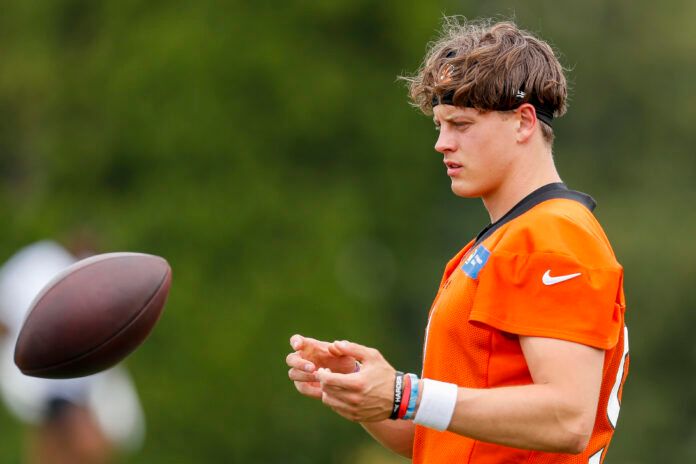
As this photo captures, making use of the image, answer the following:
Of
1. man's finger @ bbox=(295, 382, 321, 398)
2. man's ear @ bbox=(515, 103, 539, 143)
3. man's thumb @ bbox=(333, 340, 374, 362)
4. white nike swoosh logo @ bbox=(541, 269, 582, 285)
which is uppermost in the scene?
man's ear @ bbox=(515, 103, 539, 143)

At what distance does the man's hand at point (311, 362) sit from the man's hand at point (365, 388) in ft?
0.67

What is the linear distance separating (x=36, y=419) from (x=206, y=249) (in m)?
5.82

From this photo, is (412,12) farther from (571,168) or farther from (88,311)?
(88,311)

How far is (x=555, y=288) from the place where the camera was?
3.50 meters

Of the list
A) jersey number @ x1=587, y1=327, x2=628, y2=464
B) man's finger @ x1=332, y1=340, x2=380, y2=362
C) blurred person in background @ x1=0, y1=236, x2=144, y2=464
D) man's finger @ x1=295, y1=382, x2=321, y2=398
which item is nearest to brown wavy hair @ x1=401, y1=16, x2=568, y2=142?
jersey number @ x1=587, y1=327, x2=628, y2=464

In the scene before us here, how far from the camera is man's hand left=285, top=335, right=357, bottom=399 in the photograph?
12.3 ft

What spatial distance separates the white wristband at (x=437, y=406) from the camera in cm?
348

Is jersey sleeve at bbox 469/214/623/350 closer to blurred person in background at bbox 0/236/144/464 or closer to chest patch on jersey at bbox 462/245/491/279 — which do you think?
chest patch on jersey at bbox 462/245/491/279

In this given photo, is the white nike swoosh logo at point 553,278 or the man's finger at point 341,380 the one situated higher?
the white nike swoosh logo at point 553,278

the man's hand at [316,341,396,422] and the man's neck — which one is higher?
the man's neck

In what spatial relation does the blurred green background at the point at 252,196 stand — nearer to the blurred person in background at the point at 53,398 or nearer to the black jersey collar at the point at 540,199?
the blurred person in background at the point at 53,398

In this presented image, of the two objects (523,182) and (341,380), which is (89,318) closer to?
(341,380)

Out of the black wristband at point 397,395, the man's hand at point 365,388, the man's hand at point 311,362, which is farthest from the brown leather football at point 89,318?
the black wristband at point 397,395

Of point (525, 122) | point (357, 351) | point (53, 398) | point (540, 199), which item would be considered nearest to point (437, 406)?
point (357, 351)
